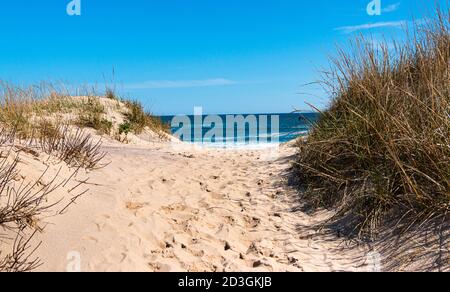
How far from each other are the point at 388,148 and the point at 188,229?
1919mm

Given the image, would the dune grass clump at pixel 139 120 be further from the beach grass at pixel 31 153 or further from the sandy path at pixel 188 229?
the sandy path at pixel 188 229

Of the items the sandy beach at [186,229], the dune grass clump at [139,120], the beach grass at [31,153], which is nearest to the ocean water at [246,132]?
the dune grass clump at [139,120]

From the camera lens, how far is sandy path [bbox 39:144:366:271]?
2.95 m

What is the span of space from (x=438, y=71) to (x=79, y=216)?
3.59 meters

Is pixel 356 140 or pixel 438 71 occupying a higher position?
pixel 438 71

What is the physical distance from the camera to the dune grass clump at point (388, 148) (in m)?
3.16

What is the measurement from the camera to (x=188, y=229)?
3701 mm

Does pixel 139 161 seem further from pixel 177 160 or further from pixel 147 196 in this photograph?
pixel 147 196

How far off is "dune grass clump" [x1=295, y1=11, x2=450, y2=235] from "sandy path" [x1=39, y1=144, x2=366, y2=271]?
15.9 inches

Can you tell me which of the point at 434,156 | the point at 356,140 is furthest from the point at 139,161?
the point at 434,156

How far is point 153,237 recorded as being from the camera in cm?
339

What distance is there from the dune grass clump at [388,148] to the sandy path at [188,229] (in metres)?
0.40

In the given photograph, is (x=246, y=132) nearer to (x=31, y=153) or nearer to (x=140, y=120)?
(x=140, y=120)
